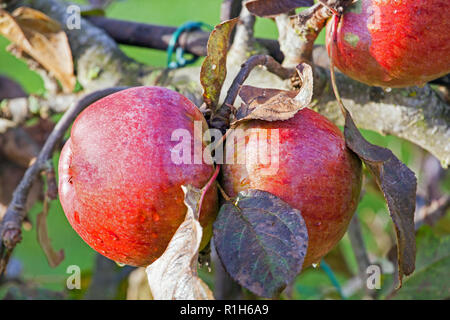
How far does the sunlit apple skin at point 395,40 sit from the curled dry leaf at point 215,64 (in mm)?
140

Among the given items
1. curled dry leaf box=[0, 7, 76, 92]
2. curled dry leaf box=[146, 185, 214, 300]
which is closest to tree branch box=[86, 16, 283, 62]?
curled dry leaf box=[0, 7, 76, 92]

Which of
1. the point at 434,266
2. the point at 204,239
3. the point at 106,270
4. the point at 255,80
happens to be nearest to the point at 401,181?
the point at 204,239

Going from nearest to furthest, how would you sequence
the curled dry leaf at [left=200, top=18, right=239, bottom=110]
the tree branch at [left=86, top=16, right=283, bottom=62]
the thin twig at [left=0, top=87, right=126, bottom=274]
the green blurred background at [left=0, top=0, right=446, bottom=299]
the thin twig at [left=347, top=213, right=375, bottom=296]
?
the curled dry leaf at [left=200, top=18, right=239, bottom=110]
the thin twig at [left=0, top=87, right=126, bottom=274]
the tree branch at [left=86, top=16, right=283, bottom=62]
the thin twig at [left=347, top=213, right=375, bottom=296]
the green blurred background at [left=0, top=0, right=446, bottom=299]

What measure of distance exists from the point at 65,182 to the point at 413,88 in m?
0.56

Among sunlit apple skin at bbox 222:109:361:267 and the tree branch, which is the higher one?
sunlit apple skin at bbox 222:109:361:267

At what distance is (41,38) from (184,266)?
731 millimetres

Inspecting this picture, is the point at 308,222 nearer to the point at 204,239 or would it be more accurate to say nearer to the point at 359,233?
the point at 204,239

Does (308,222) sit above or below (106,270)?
above

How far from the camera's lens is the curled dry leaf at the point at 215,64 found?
64 centimetres

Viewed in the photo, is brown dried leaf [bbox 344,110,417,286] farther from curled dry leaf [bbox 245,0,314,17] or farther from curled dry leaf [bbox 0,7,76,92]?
curled dry leaf [bbox 0,7,76,92]

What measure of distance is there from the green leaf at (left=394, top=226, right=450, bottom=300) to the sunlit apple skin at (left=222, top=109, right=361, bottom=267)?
48 cm

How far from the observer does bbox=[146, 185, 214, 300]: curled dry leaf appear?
513 mm

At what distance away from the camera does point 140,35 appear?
114 centimetres
